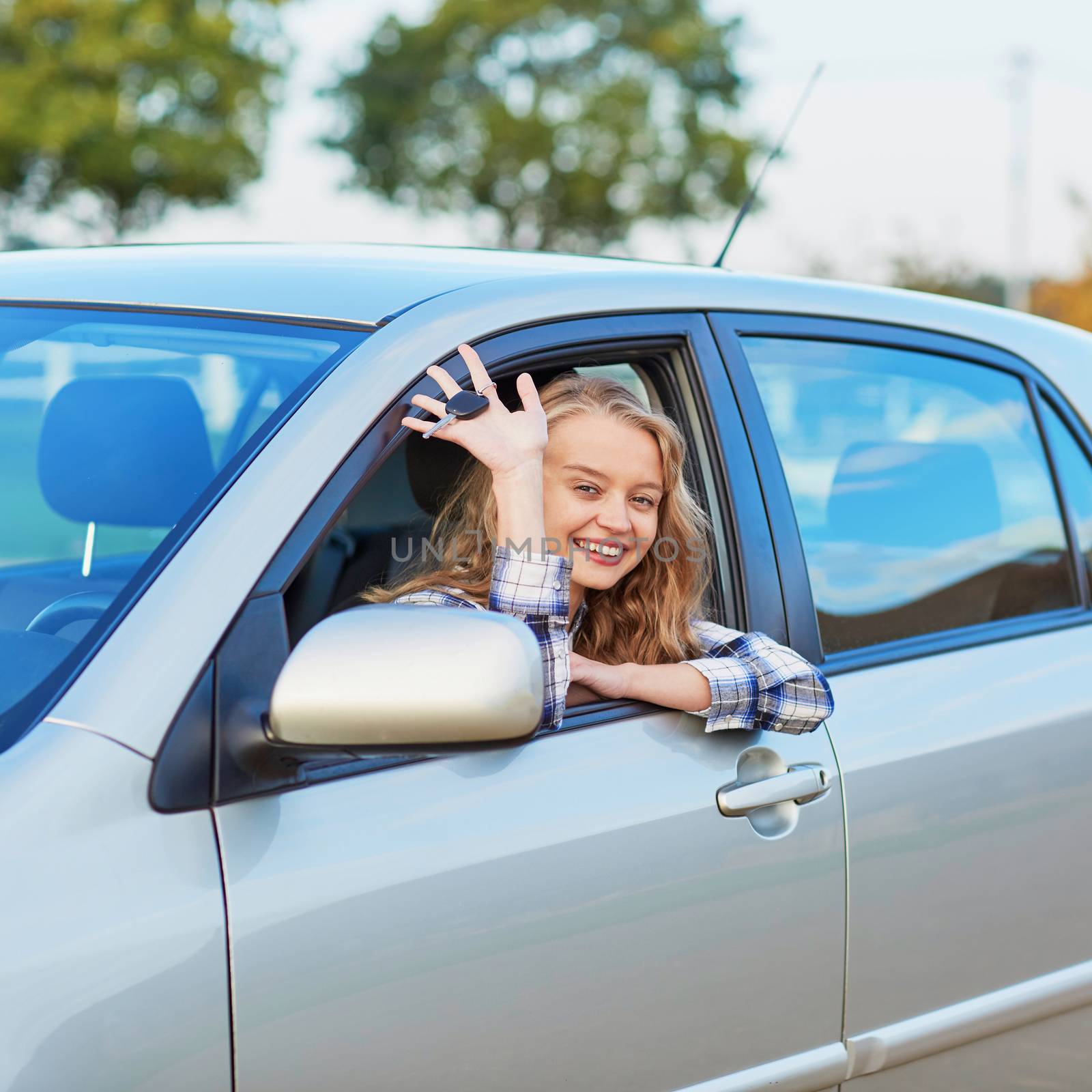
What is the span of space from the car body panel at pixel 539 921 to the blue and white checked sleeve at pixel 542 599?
9 cm

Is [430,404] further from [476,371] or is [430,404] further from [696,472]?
[696,472]

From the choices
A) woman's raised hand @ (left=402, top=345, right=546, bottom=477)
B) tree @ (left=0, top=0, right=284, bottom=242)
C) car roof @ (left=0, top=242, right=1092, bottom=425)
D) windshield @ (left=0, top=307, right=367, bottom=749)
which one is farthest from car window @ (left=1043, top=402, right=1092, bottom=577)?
tree @ (left=0, top=0, right=284, bottom=242)

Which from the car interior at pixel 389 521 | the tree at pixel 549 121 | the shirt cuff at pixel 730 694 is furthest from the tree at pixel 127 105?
the shirt cuff at pixel 730 694

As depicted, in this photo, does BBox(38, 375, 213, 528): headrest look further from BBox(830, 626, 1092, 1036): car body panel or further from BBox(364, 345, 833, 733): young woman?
BBox(830, 626, 1092, 1036): car body panel

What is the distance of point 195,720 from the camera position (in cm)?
142

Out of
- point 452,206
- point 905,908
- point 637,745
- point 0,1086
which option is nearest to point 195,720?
point 0,1086

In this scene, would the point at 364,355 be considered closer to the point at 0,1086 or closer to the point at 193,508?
the point at 193,508

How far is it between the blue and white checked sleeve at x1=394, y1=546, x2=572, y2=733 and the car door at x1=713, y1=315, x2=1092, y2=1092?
0.41 m

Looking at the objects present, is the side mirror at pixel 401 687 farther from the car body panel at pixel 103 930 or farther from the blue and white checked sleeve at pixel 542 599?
the blue and white checked sleeve at pixel 542 599

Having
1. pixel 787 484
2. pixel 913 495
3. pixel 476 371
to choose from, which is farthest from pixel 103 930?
pixel 913 495

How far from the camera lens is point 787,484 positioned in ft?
6.95

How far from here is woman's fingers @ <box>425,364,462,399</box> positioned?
67.8 inches

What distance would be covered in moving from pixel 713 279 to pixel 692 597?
49cm

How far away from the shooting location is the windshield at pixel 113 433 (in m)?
1.66
